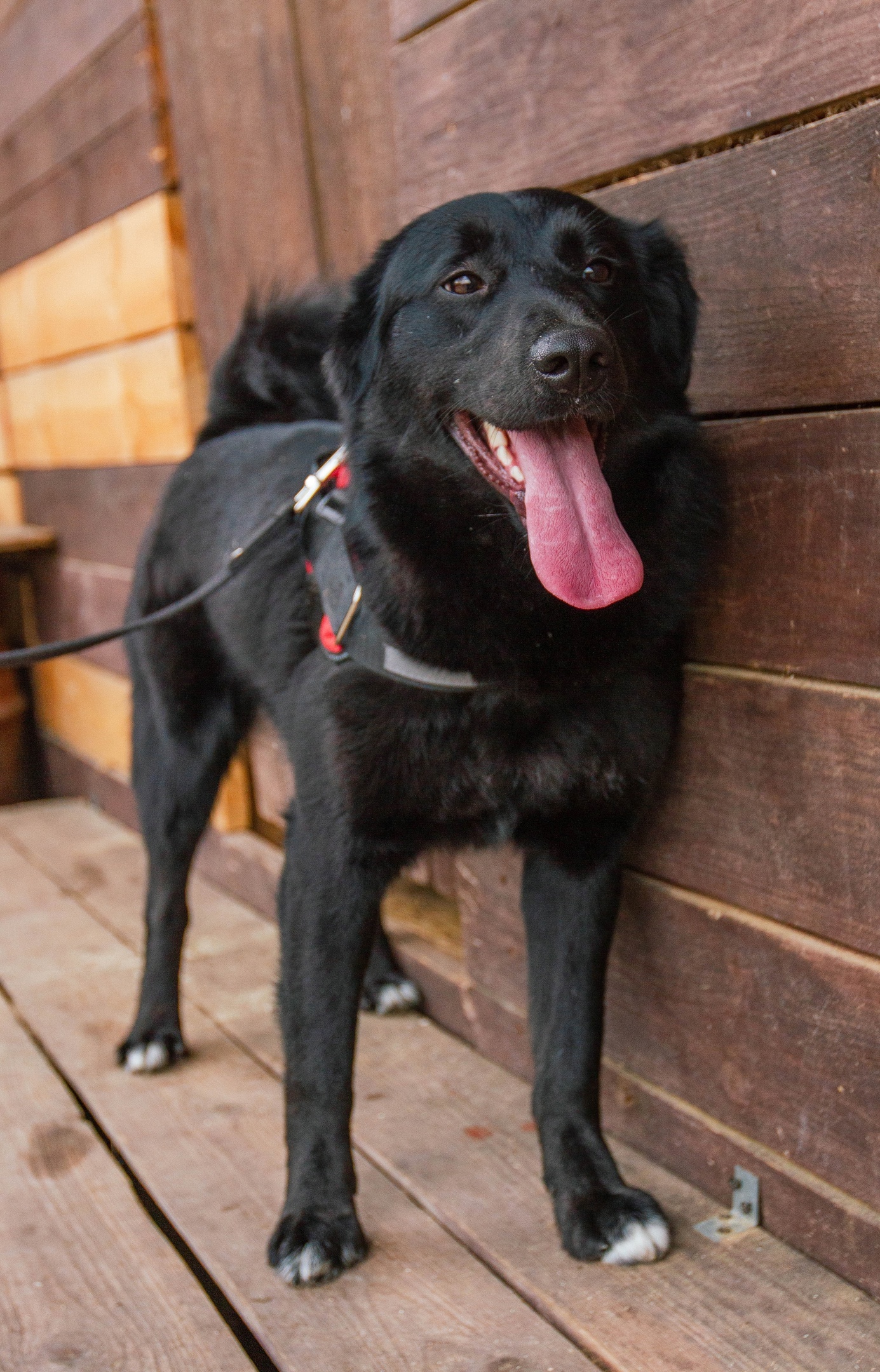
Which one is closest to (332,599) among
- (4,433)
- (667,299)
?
(667,299)

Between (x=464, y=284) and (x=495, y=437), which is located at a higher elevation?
(x=464, y=284)

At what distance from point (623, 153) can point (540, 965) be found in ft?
3.30

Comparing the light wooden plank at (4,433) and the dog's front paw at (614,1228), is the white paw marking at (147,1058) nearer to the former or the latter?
the dog's front paw at (614,1228)

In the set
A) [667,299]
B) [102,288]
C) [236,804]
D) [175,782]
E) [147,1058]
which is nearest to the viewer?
[667,299]

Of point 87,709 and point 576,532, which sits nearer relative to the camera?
point 576,532

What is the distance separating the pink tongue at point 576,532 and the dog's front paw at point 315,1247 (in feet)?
2.56

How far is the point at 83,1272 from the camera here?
1520mm

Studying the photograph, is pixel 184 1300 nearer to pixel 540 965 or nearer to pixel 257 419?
pixel 540 965

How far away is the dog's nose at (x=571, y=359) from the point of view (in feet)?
4.17

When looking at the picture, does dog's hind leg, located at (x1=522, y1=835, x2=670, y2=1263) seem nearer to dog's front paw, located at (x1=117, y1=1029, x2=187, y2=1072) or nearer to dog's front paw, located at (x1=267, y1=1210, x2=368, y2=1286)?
dog's front paw, located at (x1=267, y1=1210, x2=368, y2=1286)

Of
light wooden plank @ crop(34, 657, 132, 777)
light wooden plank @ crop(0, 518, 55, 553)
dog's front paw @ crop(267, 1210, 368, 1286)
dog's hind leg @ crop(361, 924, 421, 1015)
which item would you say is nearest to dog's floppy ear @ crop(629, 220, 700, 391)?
dog's front paw @ crop(267, 1210, 368, 1286)

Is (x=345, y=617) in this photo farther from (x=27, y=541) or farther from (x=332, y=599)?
(x=27, y=541)

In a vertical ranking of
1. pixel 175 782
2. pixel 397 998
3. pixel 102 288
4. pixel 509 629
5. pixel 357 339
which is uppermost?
pixel 102 288

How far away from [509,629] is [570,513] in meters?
0.18
